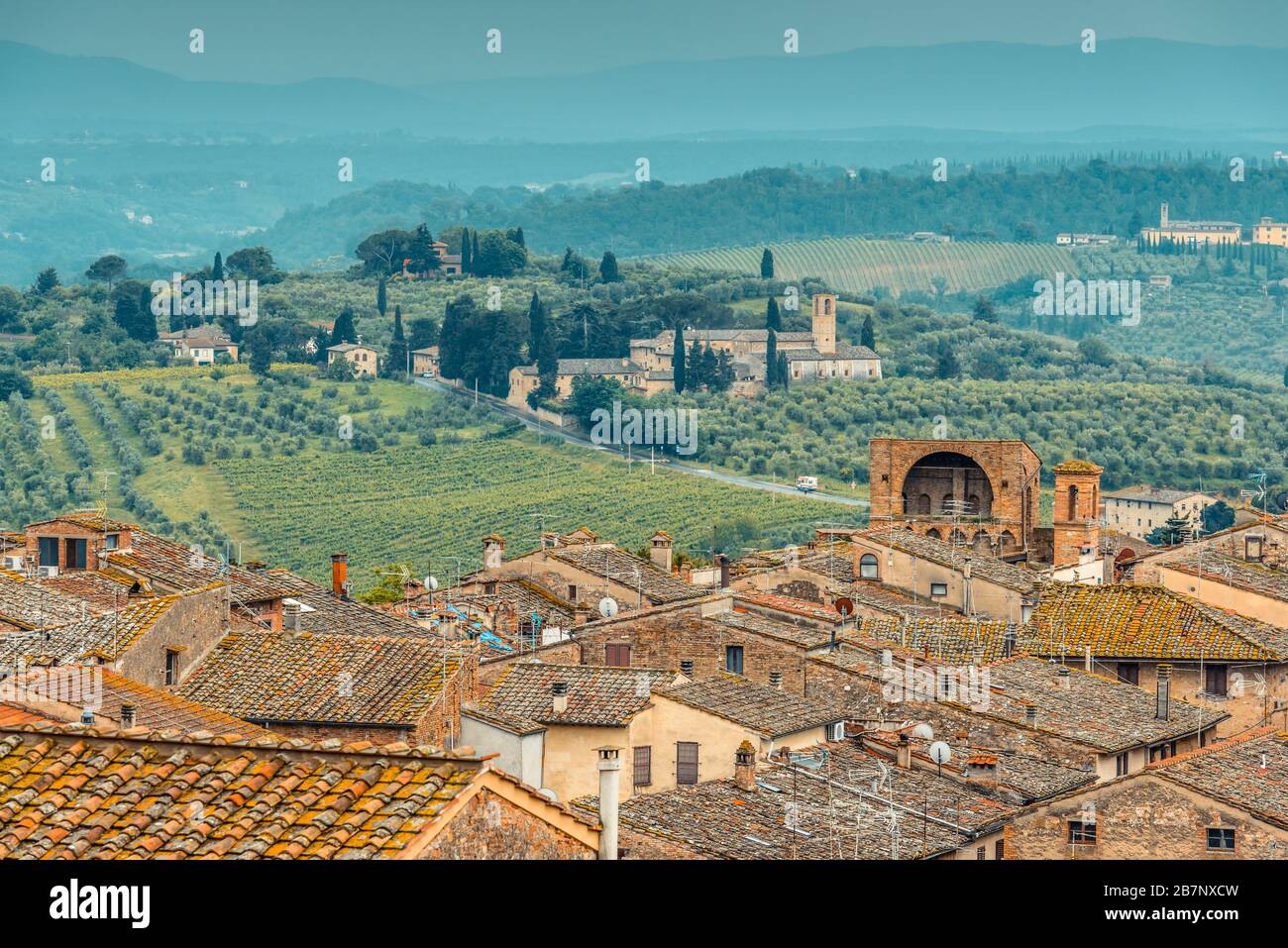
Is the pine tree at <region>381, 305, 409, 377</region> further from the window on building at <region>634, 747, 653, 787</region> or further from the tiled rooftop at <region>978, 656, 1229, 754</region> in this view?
the window on building at <region>634, 747, 653, 787</region>

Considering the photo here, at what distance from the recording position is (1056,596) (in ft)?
102

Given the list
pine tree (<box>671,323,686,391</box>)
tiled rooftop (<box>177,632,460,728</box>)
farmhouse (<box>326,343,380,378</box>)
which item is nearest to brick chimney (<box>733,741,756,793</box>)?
tiled rooftop (<box>177,632,460,728</box>)

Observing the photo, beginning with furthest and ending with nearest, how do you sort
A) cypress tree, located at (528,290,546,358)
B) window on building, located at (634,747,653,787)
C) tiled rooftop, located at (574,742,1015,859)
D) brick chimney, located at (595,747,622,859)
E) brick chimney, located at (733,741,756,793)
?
cypress tree, located at (528,290,546,358)
window on building, located at (634,747,653,787)
brick chimney, located at (733,741,756,793)
tiled rooftop, located at (574,742,1015,859)
brick chimney, located at (595,747,622,859)

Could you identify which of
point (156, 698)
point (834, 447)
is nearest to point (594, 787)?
point (156, 698)

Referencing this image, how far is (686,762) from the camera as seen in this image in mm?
19734

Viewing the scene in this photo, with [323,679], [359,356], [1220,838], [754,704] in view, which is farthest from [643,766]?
[359,356]

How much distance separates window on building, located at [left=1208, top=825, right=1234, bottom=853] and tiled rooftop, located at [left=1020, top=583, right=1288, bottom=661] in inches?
387

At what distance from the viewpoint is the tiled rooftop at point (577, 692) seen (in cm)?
1906

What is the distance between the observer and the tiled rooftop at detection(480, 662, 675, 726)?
750 inches

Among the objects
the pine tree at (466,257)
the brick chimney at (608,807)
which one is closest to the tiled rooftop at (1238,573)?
the brick chimney at (608,807)

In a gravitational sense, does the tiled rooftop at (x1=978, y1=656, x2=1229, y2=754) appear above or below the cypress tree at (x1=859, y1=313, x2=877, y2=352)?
above

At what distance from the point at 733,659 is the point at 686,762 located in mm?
5592

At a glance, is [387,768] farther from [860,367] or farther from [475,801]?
[860,367]
